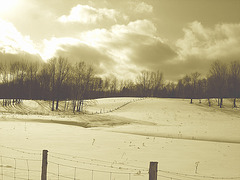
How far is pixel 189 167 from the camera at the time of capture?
33.3ft

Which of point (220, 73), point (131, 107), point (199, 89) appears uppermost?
point (220, 73)

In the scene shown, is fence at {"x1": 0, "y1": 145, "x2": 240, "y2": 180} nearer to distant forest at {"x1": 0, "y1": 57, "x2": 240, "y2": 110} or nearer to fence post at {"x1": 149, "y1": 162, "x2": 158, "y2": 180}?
fence post at {"x1": 149, "y1": 162, "x2": 158, "y2": 180}

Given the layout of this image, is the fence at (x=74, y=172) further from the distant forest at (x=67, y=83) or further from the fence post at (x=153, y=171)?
the distant forest at (x=67, y=83)

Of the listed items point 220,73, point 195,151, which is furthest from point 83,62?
point 195,151

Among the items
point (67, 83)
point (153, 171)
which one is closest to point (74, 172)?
point (153, 171)

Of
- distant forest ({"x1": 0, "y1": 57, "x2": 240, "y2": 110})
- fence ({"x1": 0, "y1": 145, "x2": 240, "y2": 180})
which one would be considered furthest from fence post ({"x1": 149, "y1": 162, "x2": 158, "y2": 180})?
distant forest ({"x1": 0, "y1": 57, "x2": 240, "y2": 110})

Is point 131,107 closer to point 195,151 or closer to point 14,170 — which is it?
point 195,151

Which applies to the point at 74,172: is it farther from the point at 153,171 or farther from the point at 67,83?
the point at 67,83

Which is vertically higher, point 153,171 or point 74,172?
point 153,171

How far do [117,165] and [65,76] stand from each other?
56581 mm

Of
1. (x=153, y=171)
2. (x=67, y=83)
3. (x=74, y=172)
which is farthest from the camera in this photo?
(x=67, y=83)

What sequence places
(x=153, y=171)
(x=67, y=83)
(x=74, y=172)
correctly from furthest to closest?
(x=67, y=83), (x=74, y=172), (x=153, y=171)

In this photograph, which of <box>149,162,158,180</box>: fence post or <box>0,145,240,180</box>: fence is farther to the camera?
<box>0,145,240,180</box>: fence

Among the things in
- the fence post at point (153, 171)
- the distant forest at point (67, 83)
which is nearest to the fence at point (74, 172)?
the fence post at point (153, 171)
